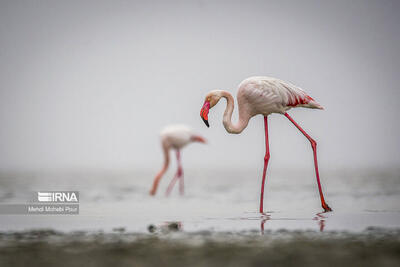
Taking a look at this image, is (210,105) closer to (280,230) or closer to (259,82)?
(259,82)

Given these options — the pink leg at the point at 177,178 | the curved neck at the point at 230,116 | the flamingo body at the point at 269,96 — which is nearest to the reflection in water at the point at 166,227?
the curved neck at the point at 230,116

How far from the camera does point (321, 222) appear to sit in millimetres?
6414

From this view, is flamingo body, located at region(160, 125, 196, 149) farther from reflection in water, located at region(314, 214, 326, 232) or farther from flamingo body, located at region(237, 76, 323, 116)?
reflection in water, located at region(314, 214, 326, 232)

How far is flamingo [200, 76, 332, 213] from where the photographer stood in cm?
848

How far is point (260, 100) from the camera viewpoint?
854cm

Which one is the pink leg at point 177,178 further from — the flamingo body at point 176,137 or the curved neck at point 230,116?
the curved neck at point 230,116

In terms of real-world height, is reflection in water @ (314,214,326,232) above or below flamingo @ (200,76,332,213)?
below

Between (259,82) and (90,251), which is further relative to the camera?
(259,82)

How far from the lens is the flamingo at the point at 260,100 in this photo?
Answer: 848cm

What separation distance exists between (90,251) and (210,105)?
4641 millimetres

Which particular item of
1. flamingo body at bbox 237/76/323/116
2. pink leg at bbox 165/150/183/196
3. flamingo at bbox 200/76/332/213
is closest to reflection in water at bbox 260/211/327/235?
flamingo at bbox 200/76/332/213

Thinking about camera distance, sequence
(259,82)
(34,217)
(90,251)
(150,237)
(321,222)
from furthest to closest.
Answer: (259,82)
(34,217)
(321,222)
(150,237)
(90,251)

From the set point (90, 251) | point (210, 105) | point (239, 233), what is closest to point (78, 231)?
point (90, 251)

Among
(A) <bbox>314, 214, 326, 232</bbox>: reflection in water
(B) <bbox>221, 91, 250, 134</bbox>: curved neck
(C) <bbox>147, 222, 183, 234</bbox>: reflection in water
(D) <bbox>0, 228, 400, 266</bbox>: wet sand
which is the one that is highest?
(B) <bbox>221, 91, 250, 134</bbox>: curved neck
